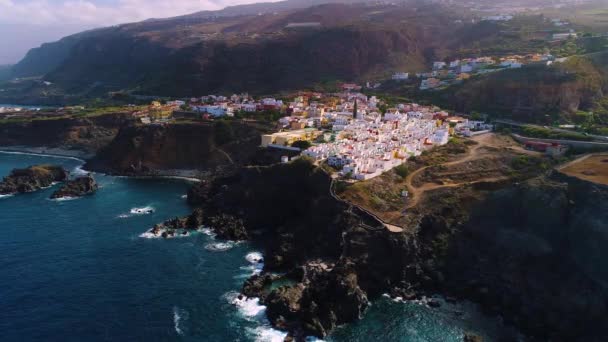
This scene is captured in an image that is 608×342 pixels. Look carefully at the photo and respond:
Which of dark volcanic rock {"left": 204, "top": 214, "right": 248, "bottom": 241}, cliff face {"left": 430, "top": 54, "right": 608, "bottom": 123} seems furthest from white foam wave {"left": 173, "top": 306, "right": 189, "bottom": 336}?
cliff face {"left": 430, "top": 54, "right": 608, "bottom": 123}

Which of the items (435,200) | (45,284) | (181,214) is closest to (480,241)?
(435,200)

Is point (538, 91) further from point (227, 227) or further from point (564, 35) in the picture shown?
point (227, 227)

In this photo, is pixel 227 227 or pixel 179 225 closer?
pixel 227 227

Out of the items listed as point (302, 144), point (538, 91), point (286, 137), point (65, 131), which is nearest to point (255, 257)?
point (302, 144)

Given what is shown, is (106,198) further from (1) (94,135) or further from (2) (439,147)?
(2) (439,147)

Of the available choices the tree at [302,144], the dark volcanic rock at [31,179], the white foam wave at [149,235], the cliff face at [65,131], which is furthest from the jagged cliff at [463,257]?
the cliff face at [65,131]

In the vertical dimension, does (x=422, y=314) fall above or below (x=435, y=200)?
below

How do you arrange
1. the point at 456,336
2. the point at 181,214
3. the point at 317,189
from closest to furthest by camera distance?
the point at 456,336, the point at 317,189, the point at 181,214

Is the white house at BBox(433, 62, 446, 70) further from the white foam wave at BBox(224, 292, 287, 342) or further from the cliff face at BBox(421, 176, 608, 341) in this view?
the white foam wave at BBox(224, 292, 287, 342)
